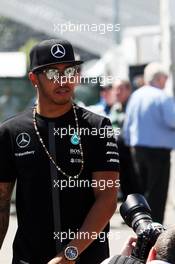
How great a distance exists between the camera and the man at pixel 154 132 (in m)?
9.26

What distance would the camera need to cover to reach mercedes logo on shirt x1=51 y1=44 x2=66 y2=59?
13.2 feet

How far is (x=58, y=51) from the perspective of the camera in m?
4.04

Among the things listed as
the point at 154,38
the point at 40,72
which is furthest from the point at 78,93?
the point at 40,72

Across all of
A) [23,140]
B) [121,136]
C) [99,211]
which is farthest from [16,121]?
[121,136]

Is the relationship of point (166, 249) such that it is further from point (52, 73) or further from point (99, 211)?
point (52, 73)

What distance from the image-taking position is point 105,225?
157 inches

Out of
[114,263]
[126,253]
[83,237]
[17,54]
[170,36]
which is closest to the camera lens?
[114,263]

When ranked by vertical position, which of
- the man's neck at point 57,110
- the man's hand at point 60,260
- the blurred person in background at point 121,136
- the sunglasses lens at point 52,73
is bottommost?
the blurred person in background at point 121,136

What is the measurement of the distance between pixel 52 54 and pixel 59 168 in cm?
49

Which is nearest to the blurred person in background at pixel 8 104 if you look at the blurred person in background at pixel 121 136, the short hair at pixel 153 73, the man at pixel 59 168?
the blurred person in background at pixel 121 136

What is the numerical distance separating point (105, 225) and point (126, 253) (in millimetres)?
425

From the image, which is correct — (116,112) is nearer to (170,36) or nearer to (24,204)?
(170,36)

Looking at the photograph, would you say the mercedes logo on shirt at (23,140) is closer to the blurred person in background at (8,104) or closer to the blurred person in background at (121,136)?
the blurred person in background at (121,136)

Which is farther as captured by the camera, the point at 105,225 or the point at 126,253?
the point at 105,225
